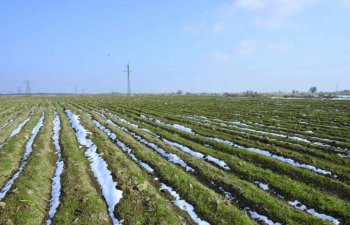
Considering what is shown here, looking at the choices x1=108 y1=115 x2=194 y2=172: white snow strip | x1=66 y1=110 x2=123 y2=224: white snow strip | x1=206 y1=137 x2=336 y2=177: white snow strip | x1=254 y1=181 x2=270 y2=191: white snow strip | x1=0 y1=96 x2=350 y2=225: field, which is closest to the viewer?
x1=0 y1=96 x2=350 y2=225: field

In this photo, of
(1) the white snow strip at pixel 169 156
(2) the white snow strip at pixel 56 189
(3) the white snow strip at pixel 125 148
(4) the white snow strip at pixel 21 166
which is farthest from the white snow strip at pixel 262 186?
(4) the white snow strip at pixel 21 166

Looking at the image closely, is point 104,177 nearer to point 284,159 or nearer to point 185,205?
point 185,205

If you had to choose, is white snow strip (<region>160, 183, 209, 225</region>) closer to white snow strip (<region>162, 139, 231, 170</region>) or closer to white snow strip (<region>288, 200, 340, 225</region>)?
white snow strip (<region>288, 200, 340, 225</region>)

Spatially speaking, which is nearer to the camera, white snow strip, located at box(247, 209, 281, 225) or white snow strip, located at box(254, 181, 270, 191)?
white snow strip, located at box(247, 209, 281, 225)

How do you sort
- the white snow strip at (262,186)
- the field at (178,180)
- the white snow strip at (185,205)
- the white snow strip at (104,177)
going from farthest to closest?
the white snow strip at (262,186), the white snow strip at (104,177), the field at (178,180), the white snow strip at (185,205)

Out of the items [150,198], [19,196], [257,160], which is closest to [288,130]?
[257,160]

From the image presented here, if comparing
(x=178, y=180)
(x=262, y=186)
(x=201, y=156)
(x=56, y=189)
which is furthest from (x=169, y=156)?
(x=56, y=189)

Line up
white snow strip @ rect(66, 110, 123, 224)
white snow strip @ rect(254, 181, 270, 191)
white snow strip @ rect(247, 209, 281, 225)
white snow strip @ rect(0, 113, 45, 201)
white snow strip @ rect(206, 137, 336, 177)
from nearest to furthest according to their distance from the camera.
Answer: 1. white snow strip @ rect(247, 209, 281, 225)
2. white snow strip @ rect(66, 110, 123, 224)
3. white snow strip @ rect(254, 181, 270, 191)
4. white snow strip @ rect(0, 113, 45, 201)
5. white snow strip @ rect(206, 137, 336, 177)

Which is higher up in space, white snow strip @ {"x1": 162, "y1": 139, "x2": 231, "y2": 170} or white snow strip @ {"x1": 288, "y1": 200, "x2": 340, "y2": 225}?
white snow strip @ {"x1": 162, "y1": 139, "x2": 231, "y2": 170}

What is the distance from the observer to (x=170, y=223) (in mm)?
9305

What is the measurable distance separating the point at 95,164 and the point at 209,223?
7839 millimetres

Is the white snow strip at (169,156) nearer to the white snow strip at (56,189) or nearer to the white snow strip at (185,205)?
the white snow strip at (185,205)

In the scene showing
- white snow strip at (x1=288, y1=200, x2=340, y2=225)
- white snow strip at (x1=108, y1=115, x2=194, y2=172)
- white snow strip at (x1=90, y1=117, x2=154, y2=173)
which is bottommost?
white snow strip at (x1=288, y1=200, x2=340, y2=225)

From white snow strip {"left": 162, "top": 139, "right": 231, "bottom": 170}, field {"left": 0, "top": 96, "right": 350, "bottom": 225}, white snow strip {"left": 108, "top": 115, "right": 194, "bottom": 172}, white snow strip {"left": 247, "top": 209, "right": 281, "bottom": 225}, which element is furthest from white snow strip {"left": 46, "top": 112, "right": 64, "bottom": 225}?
white snow strip {"left": 162, "top": 139, "right": 231, "bottom": 170}
